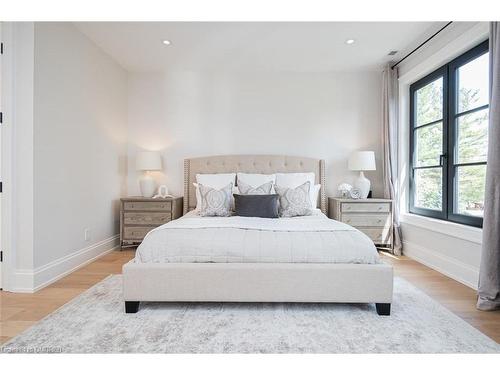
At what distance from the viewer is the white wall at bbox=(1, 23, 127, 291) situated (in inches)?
98.8

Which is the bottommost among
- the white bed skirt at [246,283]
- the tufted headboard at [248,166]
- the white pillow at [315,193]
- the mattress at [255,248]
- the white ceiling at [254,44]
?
the white bed skirt at [246,283]

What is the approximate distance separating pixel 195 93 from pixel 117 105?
1.09 metres

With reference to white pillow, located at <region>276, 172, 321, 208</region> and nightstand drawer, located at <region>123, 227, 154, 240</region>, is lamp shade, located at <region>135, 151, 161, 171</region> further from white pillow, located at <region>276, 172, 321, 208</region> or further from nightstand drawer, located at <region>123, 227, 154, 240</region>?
white pillow, located at <region>276, 172, 321, 208</region>

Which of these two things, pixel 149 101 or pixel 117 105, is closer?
pixel 117 105

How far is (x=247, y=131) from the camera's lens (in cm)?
429

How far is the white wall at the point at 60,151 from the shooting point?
98.8 inches

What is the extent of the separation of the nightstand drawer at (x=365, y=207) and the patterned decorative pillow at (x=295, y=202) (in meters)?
0.69

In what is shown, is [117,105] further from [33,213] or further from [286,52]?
[286,52]

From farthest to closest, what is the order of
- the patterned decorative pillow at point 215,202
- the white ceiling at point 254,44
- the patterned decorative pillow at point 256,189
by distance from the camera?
the patterned decorative pillow at point 256,189
the patterned decorative pillow at point 215,202
the white ceiling at point 254,44

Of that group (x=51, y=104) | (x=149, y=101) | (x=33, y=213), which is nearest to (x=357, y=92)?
(x=149, y=101)

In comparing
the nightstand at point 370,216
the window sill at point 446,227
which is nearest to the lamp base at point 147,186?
the nightstand at point 370,216

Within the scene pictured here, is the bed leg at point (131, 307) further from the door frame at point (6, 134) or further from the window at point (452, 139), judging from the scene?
the window at point (452, 139)

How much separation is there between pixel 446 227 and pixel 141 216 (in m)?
3.53
